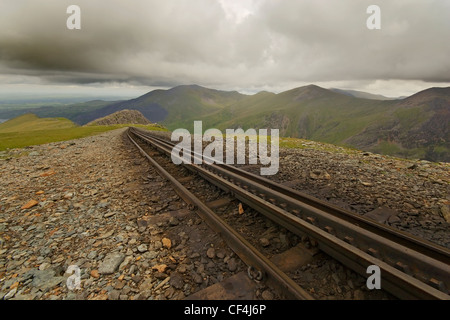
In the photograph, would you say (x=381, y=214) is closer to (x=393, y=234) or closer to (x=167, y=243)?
(x=393, y=234)

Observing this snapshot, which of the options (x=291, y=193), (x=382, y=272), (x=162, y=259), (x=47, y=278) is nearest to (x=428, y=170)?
(x=291, y=193)

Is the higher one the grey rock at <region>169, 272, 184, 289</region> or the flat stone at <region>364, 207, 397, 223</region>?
the flat stone at <region>364, 207, 397, 223</region>

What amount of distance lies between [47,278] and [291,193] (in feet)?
17.0

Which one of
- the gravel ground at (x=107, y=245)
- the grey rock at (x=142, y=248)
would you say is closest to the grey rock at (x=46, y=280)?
the gravel ground at (x=107, y=245)

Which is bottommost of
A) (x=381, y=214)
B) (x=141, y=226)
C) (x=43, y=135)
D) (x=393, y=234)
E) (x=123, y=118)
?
(x=141, y=226)

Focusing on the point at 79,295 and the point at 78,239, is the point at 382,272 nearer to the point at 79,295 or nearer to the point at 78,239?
the point at 79,295

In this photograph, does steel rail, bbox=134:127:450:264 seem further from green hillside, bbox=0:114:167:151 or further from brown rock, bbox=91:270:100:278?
green hillside, bbox=0:114:167:151

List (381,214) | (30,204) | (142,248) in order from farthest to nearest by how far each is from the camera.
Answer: (30,204) → (381,214) → (142,248)

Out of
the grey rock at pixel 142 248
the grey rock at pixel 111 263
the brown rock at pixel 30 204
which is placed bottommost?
the grey rock at pixel 111 263

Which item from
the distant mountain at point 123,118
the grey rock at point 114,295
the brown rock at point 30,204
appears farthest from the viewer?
the distant mountain at point 123,118

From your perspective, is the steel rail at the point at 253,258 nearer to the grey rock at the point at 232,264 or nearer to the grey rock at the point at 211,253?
the grey rock at the point at 232,264

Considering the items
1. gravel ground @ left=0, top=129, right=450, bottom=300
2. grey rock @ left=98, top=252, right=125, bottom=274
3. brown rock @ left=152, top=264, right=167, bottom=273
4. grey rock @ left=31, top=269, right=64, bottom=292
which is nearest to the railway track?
gravel ground @ left=0, top=129, right=450, bottom=300

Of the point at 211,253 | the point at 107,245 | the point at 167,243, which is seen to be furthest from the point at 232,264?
the point at 107,245
